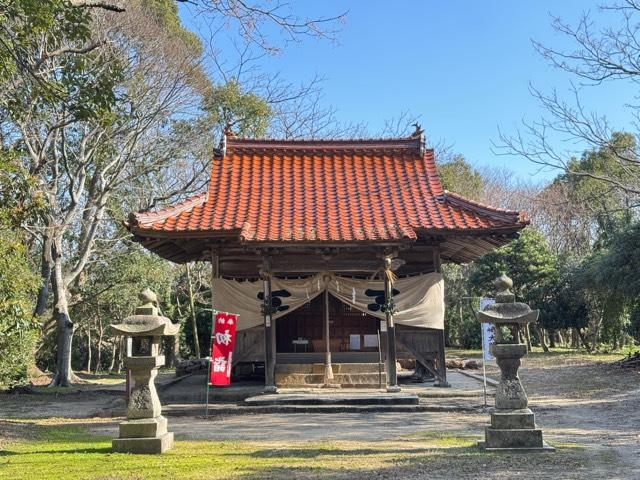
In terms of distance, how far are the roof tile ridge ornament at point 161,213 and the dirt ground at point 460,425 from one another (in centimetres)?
401

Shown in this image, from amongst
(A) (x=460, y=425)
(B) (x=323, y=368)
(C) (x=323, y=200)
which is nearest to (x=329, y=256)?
(C) (x=323, y=200)

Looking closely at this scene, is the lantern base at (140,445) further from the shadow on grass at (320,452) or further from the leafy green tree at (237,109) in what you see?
the leafy green tree at (237,109)

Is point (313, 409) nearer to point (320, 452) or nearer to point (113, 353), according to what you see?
point (320, 452)

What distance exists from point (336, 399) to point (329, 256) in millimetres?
3079

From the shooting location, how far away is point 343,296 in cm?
1241

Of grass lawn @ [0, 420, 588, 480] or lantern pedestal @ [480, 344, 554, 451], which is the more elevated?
lantern pedestal @ [480, 344, 554, 451]

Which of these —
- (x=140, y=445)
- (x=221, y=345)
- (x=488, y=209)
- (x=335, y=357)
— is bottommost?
(x=140, y=445)

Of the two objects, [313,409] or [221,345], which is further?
[313,409]

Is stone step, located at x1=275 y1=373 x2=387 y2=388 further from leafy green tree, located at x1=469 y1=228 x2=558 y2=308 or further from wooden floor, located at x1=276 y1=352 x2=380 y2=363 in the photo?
leafy green tree, located at x1=469 y1=228 x2=558 y2=308

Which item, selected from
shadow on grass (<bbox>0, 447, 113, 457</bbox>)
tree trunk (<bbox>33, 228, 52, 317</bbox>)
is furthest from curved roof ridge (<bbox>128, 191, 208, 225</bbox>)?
tree trunk (<bbox>33, 228, 52, 317</bbox>)

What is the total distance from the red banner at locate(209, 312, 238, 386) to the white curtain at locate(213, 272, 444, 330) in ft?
5.99

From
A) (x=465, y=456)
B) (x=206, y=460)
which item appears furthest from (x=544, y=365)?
(x=206, y=460)

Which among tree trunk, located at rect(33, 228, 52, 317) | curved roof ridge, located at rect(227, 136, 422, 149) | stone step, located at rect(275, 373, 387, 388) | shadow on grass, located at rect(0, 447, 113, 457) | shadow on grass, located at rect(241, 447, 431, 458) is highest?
curved roof ridge, located at rect(227, 136, 422, 149)

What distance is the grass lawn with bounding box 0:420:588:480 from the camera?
20.2 feet
